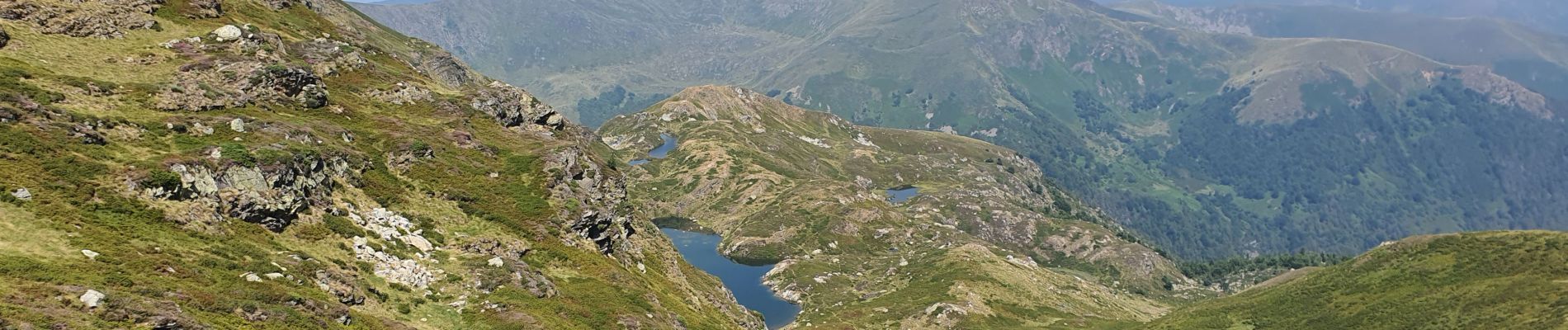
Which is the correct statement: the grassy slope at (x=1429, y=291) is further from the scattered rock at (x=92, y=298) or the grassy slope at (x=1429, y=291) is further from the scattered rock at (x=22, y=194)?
the scattered rock at (x=22, y=194)

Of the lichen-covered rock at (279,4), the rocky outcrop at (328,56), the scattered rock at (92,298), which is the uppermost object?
the lichen-covered rock at (279,4)

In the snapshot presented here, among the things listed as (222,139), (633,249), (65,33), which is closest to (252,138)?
(222,139)

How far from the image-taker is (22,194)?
53.6 meters

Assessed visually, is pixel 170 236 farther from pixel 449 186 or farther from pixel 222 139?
pixel 449 186

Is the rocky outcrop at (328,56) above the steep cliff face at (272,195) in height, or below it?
above

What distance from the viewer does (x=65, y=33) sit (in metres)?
85.3

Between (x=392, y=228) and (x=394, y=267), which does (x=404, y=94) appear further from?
(x=394, y=267)

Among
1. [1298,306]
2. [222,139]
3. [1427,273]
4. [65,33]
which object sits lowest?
[1298,306]

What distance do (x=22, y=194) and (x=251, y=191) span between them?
16.2m

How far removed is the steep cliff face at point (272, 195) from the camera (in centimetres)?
5147

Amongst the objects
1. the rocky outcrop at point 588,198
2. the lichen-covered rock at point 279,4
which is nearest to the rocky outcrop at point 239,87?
the rocky outcrop at point 588,198

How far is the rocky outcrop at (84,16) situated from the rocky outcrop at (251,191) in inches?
1376

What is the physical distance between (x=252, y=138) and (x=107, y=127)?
1095 cm

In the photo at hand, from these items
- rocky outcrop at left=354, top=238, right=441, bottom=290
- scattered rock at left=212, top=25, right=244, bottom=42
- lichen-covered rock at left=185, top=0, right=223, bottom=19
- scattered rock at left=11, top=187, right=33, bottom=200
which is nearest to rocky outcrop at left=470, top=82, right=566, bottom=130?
scattered rock at left=212, top=25, right=244, bottom=42
